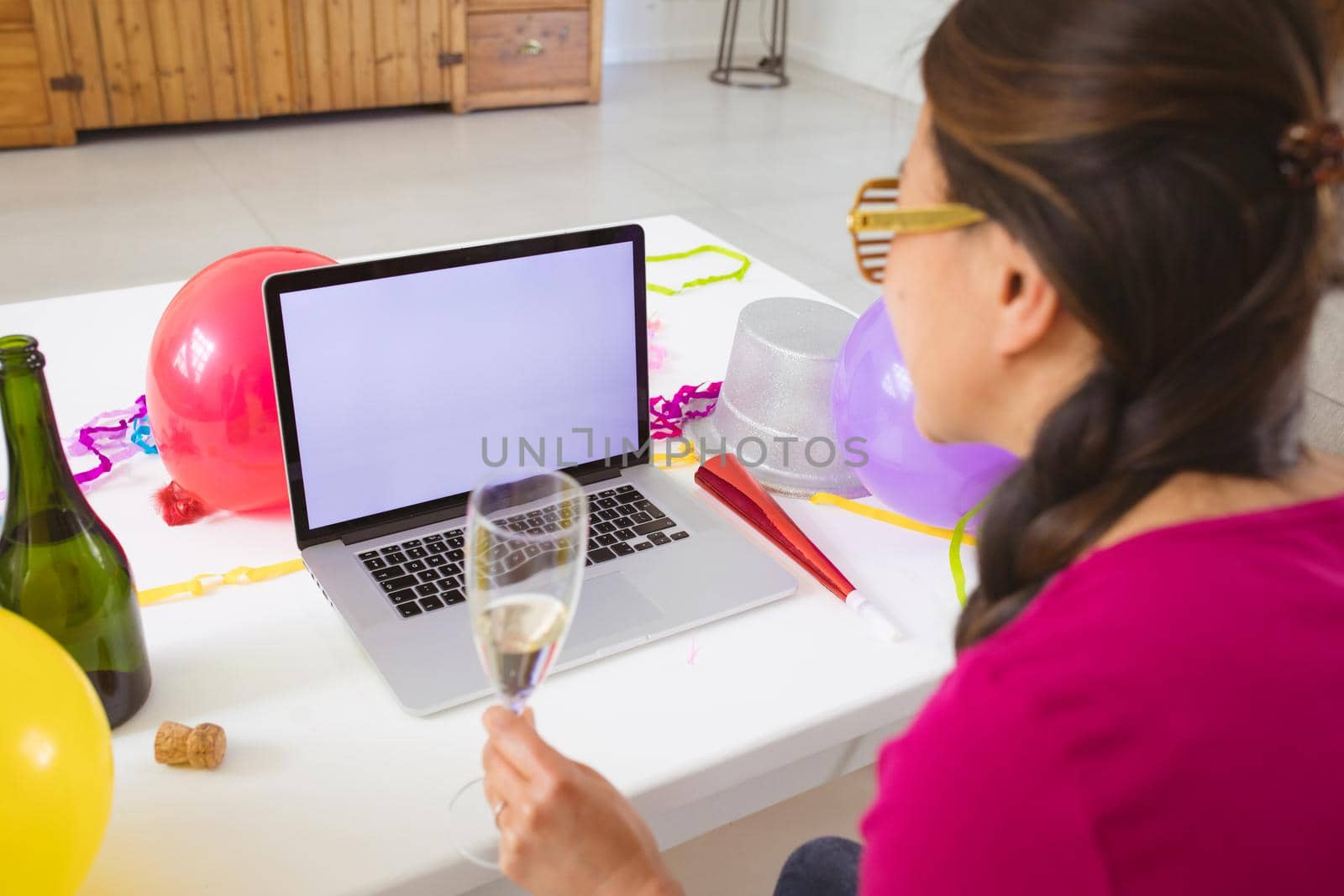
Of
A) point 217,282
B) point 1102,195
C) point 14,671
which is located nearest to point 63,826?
point 14,671

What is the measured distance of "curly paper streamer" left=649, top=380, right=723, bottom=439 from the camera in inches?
51.7

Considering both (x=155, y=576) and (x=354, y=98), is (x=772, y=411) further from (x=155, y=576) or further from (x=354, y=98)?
(x=354, y=98)

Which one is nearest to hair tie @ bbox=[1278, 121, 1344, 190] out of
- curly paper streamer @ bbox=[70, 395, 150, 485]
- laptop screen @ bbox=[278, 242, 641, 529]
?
laptop screen @ bbox=[278, 242, 641, 529]

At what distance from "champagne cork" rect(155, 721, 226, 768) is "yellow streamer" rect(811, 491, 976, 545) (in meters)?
0.62

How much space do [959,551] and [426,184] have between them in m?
3.12

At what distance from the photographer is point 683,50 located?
5.80m

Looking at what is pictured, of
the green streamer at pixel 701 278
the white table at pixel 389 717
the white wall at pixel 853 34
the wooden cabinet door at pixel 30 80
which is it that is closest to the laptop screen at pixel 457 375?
the white table at pixel 389 717

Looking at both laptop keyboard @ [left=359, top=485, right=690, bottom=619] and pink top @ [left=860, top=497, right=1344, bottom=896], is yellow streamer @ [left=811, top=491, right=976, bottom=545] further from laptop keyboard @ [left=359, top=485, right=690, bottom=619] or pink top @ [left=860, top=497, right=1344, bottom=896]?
pink top @ [left=860, top=497, right=1344, bottom=896]

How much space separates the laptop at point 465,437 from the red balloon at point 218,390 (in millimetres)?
73

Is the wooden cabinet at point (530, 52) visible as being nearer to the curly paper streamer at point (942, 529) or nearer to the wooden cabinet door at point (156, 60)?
the wooden cabinet door at point (156, 60)

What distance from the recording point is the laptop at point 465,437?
3.27 feet

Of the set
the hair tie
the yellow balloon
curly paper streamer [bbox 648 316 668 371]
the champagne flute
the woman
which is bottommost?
curly paper streamer [bbox 648 316 668 371]

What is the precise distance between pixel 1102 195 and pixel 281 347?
0.68 metres

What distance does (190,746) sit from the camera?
0.83m
